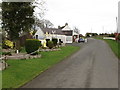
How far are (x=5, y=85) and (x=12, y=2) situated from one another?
2346 cm

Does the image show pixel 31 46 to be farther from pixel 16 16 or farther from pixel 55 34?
pixel 55 34

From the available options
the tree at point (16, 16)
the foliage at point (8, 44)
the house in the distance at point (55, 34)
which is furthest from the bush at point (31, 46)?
the house in the distance at point (55, 34)

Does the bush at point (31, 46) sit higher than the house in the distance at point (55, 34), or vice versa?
the house in the distance at point (55, 34)

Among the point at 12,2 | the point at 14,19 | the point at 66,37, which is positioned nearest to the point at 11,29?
the point at 14,19

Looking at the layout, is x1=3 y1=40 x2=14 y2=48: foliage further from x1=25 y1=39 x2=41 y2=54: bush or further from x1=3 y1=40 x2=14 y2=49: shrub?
x1=25 y1=39 x2=41 y2=54: bush

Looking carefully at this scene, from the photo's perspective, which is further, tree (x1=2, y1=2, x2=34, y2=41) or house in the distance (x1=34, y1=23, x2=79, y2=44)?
house in the distance (x1=34, y1=23, x2=79, y2=44)

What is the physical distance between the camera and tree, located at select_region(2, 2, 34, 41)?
32875mm

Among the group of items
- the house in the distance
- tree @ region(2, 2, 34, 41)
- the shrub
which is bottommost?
the shrub

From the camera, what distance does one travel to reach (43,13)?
41.5 m

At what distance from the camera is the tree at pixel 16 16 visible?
3288 cm

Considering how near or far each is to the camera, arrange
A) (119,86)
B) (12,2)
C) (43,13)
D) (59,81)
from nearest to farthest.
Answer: (119,86) → (59,81) → (12,2) → (43,13)

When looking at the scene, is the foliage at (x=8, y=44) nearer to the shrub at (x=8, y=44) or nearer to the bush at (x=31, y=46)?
the shrub at (x=8, y=44)

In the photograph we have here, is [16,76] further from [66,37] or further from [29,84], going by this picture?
[66,37]

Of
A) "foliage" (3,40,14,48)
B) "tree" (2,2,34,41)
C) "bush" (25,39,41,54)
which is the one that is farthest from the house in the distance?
"bush" (25,39,41,54)
